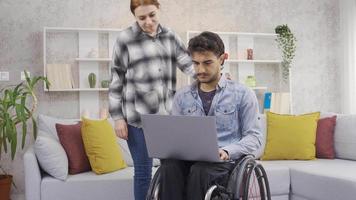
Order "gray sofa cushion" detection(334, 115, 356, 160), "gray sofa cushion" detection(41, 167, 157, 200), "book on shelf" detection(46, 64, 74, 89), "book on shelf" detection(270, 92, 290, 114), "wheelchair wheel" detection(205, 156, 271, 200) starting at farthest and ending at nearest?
"book on shelf" detection(270, 92, 290, 114)
"book on shelf" detection(46, 64, 74, 89)
"gray sofa cushion" detection(334, 115, 356, 160)
"gray sofa cushion" detection(41, 167, 157, 200)
"wheelchair wheel" detection(205, 156, 271, 200)

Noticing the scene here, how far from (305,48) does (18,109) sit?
3.14 meters

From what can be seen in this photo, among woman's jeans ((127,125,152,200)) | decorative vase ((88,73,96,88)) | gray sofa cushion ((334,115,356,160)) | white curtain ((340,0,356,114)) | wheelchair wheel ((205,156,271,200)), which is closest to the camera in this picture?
wheelchair wheel ((205,156,271,200))

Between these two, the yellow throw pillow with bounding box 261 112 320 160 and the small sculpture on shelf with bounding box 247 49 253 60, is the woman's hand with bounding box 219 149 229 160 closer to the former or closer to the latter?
the yellow throw pillow with bounding box 261 112 320 160

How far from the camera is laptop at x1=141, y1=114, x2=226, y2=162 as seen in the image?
1587 mm

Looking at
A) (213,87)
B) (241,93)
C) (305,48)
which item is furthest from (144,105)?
(305,48)

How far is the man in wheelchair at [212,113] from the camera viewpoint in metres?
1.70

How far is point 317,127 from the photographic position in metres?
3.34

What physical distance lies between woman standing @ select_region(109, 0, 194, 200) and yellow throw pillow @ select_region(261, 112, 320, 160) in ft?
4.73

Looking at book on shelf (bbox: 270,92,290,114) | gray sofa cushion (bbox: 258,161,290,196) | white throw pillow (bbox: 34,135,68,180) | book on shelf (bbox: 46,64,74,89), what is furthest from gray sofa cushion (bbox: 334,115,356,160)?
book on shelf (bbox: 46,64,74,89)

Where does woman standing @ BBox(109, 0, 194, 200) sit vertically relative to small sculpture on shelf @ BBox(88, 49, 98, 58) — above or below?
below

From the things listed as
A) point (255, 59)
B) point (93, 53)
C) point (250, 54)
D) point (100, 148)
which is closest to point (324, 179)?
point (100, 148)

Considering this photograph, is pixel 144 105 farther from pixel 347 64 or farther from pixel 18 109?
pixel 347 64

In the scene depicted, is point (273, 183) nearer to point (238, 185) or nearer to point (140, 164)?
point (140, 164)

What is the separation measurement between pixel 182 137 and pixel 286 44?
3199 mm
